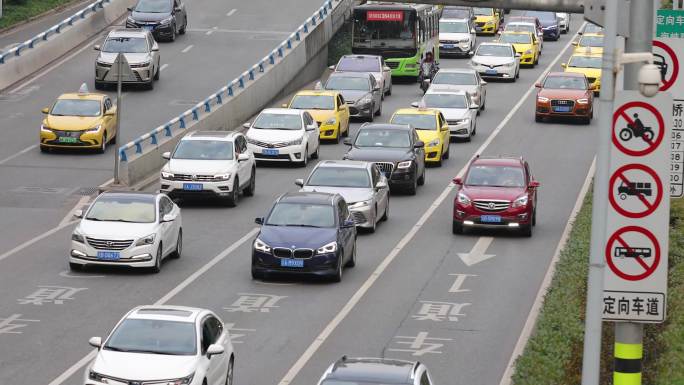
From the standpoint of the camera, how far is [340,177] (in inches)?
1366

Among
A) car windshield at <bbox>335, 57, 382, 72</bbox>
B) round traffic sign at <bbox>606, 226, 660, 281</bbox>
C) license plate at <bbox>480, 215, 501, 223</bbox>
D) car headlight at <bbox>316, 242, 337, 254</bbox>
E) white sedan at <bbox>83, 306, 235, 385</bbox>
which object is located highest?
round traffic sign at <bbox>606, 226, 660, 281</bbox>

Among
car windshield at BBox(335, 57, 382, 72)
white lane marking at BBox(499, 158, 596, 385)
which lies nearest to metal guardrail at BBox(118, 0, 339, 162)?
car windshield at BBox(335, 57, 382, 72)

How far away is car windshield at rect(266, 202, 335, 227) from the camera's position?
96.1ft

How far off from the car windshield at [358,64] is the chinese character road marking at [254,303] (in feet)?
96.8

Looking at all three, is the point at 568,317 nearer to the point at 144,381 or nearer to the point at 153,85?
the point at 144,381

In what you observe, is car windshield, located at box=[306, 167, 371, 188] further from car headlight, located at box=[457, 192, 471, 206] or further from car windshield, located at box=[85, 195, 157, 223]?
car windshield, located at box=[85, 195, 157, 223]

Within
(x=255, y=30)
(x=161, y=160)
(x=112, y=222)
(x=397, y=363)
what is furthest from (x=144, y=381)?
(x=255, y=30)

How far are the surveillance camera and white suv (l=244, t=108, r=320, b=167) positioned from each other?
3009cm

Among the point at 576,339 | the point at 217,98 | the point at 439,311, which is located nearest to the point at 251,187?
the point at 217,98

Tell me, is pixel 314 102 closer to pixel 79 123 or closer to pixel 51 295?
pixel 79 123

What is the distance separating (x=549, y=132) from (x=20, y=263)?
80.7 ft

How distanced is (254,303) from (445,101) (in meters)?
23.7

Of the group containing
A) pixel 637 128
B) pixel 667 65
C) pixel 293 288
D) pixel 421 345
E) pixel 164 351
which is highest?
pixel 637 128

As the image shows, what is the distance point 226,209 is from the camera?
122ft
